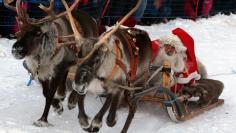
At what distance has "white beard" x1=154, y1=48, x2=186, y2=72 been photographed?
5.65 meters

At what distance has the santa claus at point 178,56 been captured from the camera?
566 cm

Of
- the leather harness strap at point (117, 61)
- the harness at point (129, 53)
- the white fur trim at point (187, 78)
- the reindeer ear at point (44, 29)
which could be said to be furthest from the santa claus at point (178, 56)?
the reindeer ear at point (44, 29)

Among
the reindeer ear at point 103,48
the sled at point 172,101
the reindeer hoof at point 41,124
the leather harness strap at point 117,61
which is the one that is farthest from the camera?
the sled at point 172,101

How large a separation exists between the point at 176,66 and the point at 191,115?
1.88 ft

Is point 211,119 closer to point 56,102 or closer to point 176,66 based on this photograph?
point 176,66

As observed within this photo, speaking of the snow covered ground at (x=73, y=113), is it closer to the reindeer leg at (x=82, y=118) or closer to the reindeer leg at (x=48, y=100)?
the reindeer leg at (x=48, y=100)

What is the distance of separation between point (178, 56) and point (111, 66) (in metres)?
1.28

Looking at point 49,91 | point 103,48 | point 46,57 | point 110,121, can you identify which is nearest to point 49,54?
point 46,57

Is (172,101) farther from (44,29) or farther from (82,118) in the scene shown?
(44,29)

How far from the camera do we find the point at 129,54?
4941 mm

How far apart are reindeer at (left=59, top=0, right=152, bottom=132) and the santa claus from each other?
0.37m

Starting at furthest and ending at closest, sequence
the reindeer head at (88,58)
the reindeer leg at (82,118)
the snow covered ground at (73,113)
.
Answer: the snow covered ground at (73,113) → the reindeer leg at (82,118) → the reindeer head at (88,58)

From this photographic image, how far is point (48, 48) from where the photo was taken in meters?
4.96

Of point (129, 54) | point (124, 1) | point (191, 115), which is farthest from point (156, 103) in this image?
point (124, 1)
